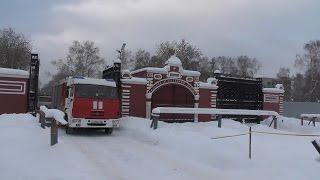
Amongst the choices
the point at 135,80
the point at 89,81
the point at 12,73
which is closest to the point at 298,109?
the point at 135,80

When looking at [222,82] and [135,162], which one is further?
[222,82]

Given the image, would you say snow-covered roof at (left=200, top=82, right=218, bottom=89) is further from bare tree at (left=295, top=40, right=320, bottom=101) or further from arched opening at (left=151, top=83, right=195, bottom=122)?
bare tree at (left=295, top=40, right=320, bottom=101)

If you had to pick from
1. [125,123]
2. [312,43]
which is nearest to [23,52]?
[125,123]

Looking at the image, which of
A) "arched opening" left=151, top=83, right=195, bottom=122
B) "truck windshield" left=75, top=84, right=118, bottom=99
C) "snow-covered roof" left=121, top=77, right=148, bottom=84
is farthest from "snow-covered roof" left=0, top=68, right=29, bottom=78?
"arched opening" left=151, top=83, right=195, bottom=122

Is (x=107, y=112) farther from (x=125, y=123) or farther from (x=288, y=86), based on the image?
(x=288, y=86)

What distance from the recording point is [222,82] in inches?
1412

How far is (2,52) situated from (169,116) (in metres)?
36.2

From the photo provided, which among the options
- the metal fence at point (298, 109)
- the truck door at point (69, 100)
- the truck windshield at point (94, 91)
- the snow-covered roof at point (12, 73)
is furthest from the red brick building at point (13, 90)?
the metal fence at point (298, 109)

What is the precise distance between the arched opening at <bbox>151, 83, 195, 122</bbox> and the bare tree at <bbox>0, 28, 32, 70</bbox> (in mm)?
34718

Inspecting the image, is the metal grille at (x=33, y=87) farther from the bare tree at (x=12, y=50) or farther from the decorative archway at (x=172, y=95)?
the bare tree at (x=12, y=50)

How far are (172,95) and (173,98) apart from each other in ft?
0.71

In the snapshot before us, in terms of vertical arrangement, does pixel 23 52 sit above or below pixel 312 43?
below

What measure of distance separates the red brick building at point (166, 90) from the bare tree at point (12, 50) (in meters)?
33.8

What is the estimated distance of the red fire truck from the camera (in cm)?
2134
